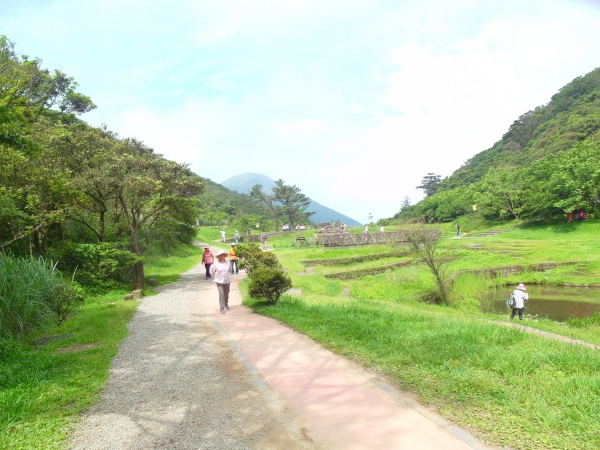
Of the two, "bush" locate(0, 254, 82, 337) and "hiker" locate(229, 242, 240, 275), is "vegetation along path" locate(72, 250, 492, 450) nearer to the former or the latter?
"bush" locate(0, 254, 82, 337)

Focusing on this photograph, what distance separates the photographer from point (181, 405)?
4090mm

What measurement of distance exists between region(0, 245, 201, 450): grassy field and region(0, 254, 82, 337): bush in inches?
11.9

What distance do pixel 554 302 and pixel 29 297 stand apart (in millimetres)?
15804

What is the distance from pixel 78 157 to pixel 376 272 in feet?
43.6

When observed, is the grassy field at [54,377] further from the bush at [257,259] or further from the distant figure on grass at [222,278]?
the bush at [257,259]

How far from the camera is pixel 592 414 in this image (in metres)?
3.22

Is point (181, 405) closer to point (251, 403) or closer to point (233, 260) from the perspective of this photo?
point (251, 403)

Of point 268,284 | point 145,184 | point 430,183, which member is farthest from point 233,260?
point 430,183

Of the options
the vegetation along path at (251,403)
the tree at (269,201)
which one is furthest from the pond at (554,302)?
the tree at (269,201)

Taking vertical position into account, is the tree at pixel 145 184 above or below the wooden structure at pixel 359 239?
above

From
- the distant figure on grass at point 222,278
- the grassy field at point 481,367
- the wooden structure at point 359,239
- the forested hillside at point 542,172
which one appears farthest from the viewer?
the forested hillside at point 542,172

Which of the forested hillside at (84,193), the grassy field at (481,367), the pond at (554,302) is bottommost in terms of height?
the pond at (554,302)

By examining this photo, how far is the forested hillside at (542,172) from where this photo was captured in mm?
28875

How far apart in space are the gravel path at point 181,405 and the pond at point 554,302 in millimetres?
10849
